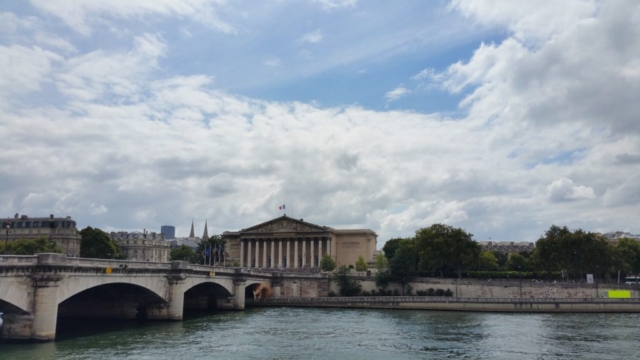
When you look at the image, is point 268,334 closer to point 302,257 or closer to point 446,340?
point 446,340

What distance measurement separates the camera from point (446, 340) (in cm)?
4709

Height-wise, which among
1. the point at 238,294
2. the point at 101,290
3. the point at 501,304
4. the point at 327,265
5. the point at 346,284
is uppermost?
the point at 327,265

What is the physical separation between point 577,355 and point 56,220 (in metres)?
118

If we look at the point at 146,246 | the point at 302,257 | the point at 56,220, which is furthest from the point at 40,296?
the point at 146,246

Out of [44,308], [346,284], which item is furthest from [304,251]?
[44,308]

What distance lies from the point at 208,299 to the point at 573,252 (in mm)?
60684

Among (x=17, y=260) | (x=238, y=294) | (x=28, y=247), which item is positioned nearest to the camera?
(x=17, y=260)

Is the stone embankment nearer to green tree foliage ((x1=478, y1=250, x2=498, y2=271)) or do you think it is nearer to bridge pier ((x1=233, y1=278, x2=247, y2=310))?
bridge pier ((x1=233, y1=278, x2=247, y2=310))

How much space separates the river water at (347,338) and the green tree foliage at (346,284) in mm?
31829

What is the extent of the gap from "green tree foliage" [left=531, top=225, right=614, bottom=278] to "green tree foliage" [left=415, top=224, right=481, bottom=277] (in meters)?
11.9

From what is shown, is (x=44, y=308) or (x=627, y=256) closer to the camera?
(x=44, y=308)

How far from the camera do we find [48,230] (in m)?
126

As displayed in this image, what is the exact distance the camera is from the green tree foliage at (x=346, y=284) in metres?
101

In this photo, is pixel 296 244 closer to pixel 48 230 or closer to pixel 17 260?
pixel 48 230
